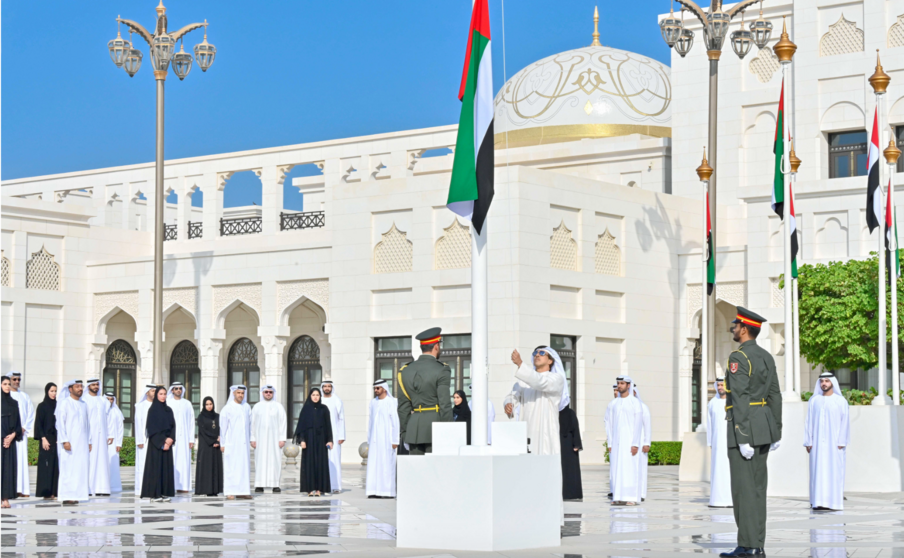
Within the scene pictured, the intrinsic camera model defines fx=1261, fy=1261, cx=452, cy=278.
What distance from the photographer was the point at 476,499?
755cm

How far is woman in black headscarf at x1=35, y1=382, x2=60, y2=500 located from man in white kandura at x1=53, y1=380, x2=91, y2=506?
8cm

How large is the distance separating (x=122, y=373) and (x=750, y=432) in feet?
71.0

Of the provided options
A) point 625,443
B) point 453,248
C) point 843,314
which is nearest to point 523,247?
point 453,248

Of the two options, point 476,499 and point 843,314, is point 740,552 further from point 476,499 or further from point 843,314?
point 843,314

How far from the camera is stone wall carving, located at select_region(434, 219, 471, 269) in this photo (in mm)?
22172

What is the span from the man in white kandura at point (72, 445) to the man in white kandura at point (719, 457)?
653 cm

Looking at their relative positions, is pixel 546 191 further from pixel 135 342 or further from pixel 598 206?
pixel 135 342

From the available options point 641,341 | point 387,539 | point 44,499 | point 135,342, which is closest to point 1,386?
point 44,499

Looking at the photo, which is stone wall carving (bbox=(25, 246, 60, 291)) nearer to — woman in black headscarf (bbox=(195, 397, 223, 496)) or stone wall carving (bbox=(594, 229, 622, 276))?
stone wall carving (bbox=(594, 229, 622, 276))

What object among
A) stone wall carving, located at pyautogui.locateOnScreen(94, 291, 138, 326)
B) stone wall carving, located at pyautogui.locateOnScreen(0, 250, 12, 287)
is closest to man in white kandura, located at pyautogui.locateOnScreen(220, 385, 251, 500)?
stone wall carving, located at pyautogui.locateOnScreen(0, 250, 12, 287)

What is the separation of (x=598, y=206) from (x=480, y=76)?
15.0m

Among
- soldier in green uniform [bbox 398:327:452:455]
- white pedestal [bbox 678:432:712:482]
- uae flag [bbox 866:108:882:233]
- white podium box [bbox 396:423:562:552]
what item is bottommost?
white pedestal [bbox 678:432:712:482]

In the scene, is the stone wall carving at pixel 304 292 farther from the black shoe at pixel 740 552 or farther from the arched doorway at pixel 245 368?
the black shoe at pixel 740 552

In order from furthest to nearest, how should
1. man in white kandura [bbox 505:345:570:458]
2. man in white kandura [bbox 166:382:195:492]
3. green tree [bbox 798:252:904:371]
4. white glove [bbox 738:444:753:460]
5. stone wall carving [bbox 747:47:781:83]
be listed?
1. stone wall carving [bbox 747:47:781:83]
2. green tree [bbox 798:252:904:371]
3. man in white kandura [bbox 166:382:195:492]
4. man in white kandura [bbox 505:345:570:458]
5. white glove [bbox 738:444:753:460]
